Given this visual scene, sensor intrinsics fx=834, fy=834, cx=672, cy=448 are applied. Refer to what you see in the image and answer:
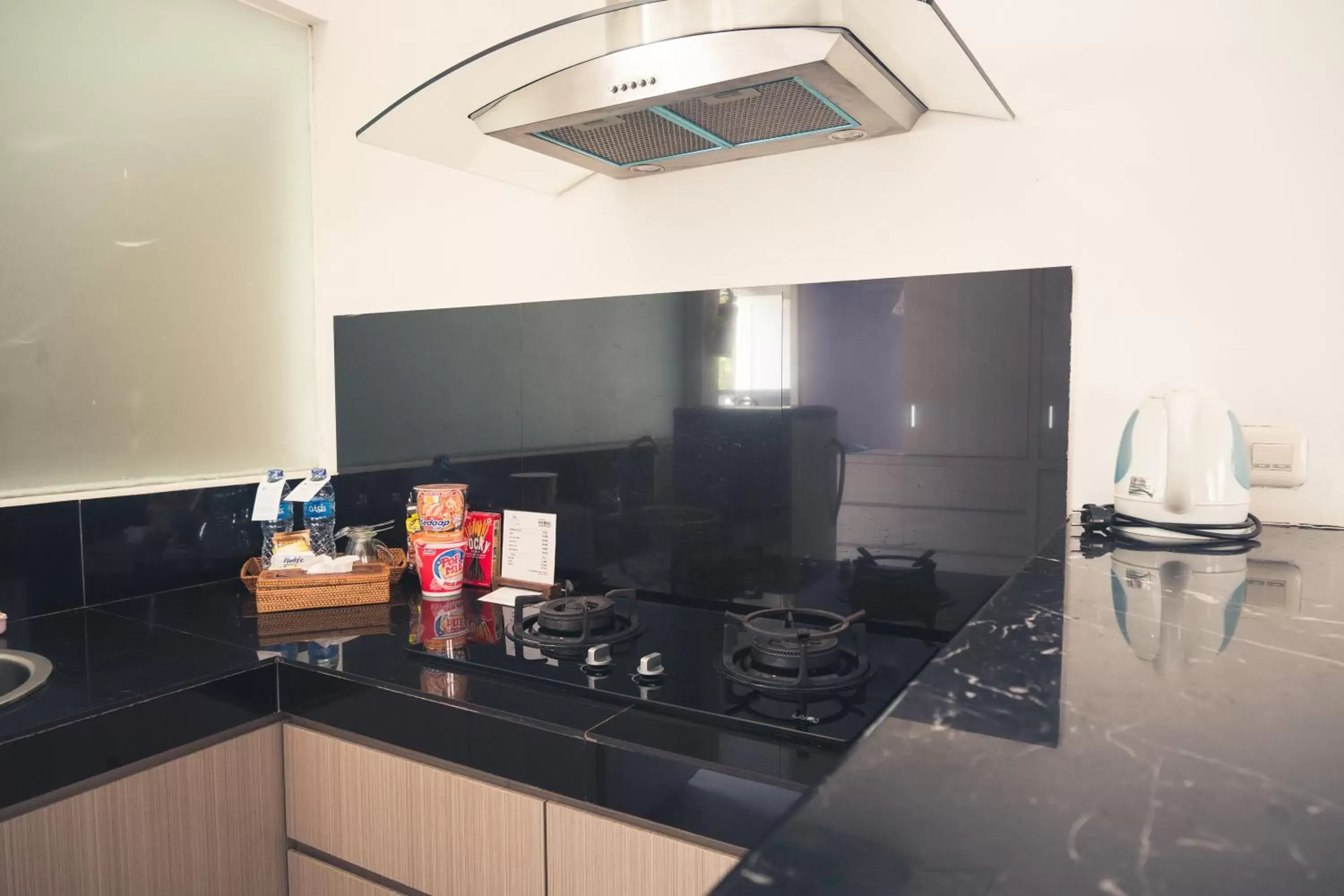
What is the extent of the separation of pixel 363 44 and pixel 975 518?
1884mm

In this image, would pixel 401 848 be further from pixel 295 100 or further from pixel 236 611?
pixel 295 100

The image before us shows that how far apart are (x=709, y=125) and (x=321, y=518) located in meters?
1.36

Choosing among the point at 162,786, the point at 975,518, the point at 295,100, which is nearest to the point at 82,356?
the point at 295,100

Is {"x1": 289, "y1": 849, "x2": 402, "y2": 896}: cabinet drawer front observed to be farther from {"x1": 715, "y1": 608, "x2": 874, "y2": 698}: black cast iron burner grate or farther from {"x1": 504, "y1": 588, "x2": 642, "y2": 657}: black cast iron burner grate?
{"x1": 715, "y1": 608, "x2": 874, "y2": 698}: black cast iron burner grate

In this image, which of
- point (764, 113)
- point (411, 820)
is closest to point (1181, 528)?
point (764, 113)

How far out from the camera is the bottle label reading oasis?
1999mm

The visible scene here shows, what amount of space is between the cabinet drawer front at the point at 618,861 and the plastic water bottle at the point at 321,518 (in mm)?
1115

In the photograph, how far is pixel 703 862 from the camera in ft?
3.36

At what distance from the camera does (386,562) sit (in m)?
1.93

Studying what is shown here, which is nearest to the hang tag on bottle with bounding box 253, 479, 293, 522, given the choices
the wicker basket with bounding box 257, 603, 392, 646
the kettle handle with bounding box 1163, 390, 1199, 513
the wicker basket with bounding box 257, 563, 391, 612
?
the wicker basket with bounding box 257, 563, 391, 612

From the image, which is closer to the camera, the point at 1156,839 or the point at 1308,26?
the point at 1156,839

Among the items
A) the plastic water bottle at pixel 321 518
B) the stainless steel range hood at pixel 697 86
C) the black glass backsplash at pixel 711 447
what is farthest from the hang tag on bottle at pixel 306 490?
the stainless steel range hood at pixel 697 86

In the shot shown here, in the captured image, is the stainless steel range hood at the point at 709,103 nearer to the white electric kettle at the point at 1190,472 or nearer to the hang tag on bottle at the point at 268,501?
the white electric kettle at the point at 1190,472

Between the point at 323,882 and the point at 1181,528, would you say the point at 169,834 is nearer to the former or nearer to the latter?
the point at 323,882
